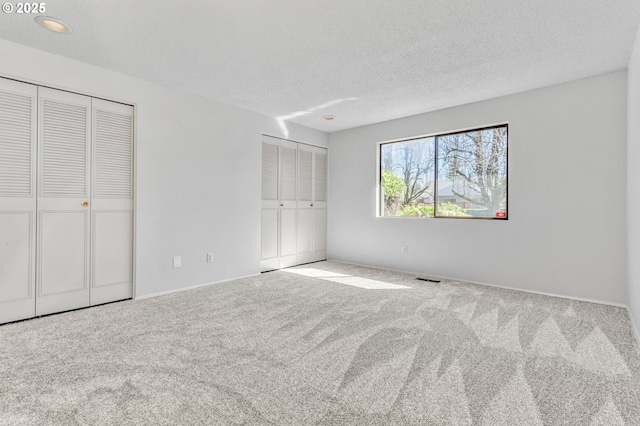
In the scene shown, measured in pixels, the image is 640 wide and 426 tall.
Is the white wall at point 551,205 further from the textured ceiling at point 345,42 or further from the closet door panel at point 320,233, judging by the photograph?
the closet door panel at point 320,233

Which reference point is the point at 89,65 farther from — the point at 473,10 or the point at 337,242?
the point at 337,242

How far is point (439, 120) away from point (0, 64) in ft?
16.0

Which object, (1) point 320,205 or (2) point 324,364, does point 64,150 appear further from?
(1) point 320,205

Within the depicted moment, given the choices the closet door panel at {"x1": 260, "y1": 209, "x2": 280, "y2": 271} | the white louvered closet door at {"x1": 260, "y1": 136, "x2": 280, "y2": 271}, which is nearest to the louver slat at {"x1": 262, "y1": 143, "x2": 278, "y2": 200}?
the white louvered closet door at {"x1": 260, "y1": 136, "x2": 280, "y2": 271}

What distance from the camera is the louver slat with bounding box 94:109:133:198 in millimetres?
3318

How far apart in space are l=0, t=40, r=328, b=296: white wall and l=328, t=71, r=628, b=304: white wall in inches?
99.6

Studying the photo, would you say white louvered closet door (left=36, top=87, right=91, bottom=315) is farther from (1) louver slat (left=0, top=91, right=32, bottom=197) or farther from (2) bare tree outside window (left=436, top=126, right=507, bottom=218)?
(2) bare tree outside window (left=436, top=126, right=507, bottom=218)

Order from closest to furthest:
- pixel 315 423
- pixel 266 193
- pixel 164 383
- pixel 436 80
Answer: pixel 315 423
pixel 164 383
pixel 436 80
pixel 266 193

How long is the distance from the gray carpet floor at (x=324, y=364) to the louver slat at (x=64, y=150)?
4.06 ft

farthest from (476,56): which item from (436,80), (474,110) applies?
(474,110)

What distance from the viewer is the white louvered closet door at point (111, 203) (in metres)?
3.30

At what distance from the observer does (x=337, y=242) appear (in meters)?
5.93

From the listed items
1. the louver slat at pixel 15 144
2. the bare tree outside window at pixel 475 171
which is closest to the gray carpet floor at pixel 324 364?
the louver slat at pixel 15 144

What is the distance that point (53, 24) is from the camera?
8.21ft
